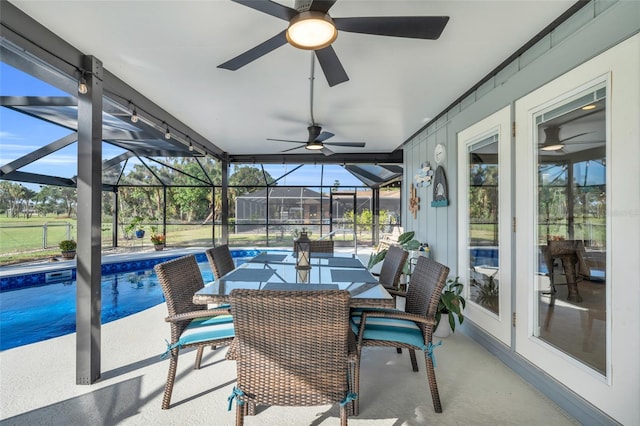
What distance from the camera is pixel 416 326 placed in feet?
7.04

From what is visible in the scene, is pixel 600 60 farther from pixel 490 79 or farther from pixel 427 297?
pixel 427 297

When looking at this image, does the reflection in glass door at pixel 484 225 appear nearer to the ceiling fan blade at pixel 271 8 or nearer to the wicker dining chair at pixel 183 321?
the ceiling fan blade at pixel 271 8

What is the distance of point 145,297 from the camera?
17.9 ft

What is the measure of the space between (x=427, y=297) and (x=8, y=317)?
5757 mm

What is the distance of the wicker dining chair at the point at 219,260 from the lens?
2.75 m

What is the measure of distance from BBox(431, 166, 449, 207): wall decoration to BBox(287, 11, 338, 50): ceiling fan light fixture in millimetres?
2751

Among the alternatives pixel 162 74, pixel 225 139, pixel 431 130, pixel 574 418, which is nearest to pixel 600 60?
pixel 574 418

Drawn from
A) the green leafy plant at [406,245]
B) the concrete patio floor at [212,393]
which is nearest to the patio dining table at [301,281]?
the concrete patio floor at [212,393]

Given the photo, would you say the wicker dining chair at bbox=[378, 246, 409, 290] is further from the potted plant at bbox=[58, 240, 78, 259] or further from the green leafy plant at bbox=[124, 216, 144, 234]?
the green leafy plant at bbox=[124, 216, 144, 234]

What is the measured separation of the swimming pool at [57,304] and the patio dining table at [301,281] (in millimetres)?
2914

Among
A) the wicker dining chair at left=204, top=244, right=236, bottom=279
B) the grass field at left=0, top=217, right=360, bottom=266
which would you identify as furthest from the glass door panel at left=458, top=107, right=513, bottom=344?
the grass field at left=0, top=217, right=360, bottom=266

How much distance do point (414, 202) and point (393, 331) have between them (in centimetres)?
354

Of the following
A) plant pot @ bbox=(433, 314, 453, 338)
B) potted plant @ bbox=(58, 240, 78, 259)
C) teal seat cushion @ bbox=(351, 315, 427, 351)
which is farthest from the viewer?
potted plant @ bbox=(58, 240, 78, 259)

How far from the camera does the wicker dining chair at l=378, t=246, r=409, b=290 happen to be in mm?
2743
